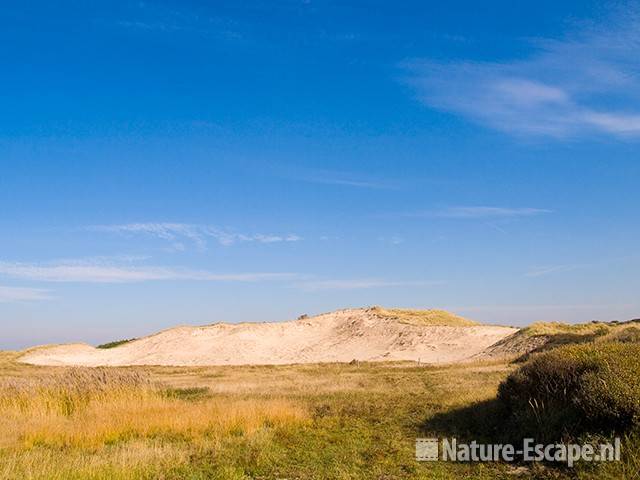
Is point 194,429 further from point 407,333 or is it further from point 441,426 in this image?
point 407,333

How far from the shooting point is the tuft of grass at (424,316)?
190 feet

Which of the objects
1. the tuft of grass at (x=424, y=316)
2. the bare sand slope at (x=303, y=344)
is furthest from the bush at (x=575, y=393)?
the tuft of grass at (x=424, y=316)

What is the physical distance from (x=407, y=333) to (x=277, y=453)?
4219 centimetres

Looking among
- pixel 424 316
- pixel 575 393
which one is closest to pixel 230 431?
pixel 575 393

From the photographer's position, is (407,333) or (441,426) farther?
(407,333)

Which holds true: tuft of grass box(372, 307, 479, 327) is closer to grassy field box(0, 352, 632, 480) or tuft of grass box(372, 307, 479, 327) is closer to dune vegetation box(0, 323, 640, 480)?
grassy field box(0, 352, 632, 480)

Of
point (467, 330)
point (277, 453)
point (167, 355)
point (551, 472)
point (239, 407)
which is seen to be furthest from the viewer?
point (167, 355)

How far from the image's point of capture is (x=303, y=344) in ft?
192

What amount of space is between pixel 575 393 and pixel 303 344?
47783 millimetres

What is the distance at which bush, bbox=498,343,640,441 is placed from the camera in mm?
10773

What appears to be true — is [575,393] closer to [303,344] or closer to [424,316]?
[303,344]

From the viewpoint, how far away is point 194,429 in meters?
14.1

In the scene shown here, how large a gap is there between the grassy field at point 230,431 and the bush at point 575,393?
54.8 inches

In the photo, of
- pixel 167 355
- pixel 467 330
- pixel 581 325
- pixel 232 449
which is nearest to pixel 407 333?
pixel 467 330
